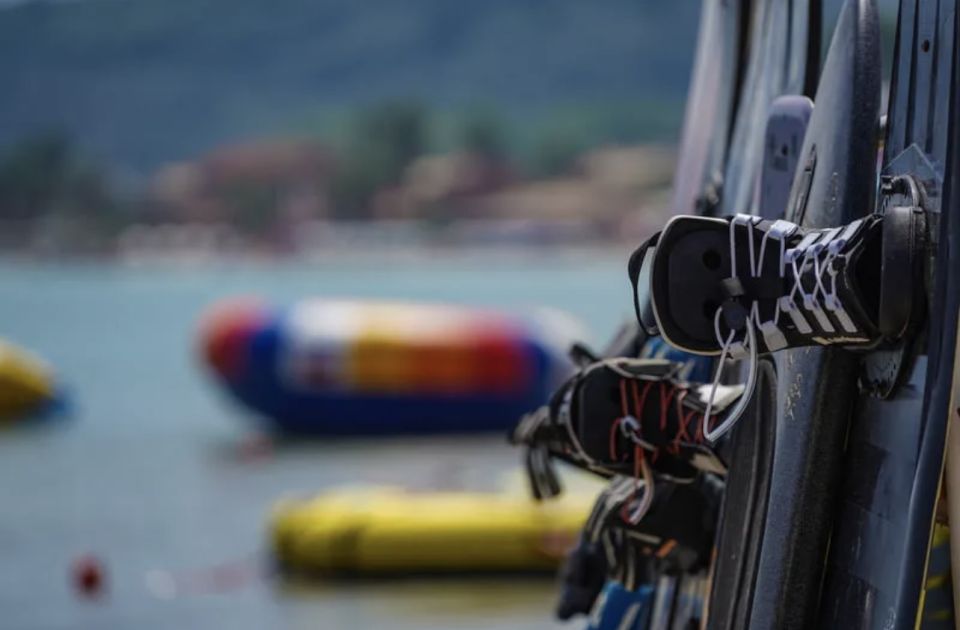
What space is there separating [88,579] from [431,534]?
6.34 ft

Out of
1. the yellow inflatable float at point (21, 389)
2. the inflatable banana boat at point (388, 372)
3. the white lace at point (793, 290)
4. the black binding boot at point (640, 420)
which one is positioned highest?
the white lace at point (793, 290)

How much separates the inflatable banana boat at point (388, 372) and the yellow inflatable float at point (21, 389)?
10.1 feet

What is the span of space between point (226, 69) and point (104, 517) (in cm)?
11960

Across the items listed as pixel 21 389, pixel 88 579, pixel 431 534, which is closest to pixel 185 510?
pixel 88 579

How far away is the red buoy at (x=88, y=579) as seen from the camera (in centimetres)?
1033

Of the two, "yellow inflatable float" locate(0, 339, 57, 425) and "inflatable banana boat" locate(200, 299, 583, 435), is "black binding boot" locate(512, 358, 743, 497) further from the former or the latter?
"yellow inflatable float" locate(0, 339, 57, 425)

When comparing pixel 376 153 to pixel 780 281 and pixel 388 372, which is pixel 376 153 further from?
pixel 780 281

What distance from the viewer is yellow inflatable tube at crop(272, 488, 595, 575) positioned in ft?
33.2

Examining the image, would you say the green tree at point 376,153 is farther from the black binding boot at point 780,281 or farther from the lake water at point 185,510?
the black binding boot at point 780,281

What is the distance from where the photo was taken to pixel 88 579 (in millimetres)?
10344

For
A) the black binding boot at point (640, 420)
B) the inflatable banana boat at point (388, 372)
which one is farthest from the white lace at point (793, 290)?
the inflatable banana boat at point (388, 372)

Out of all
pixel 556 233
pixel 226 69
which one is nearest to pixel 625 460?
pixel 556 233

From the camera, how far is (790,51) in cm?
305

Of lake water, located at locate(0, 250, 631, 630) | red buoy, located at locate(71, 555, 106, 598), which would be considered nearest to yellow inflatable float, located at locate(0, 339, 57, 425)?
lake water, located at locate(0, 250, 631, 630)
